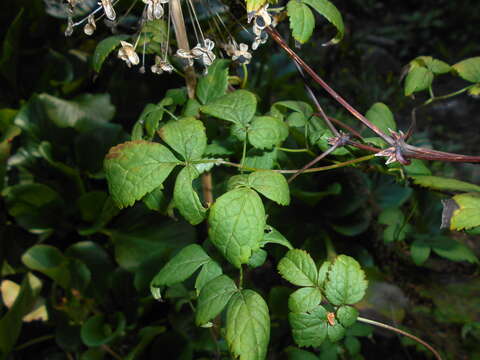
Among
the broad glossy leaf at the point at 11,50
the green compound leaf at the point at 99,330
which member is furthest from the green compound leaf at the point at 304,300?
the broad glossy leaf at the point at 11,50

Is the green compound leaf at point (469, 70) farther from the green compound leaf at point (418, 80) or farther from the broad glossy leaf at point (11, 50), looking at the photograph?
the broad glossy leaf at point (11, 50)

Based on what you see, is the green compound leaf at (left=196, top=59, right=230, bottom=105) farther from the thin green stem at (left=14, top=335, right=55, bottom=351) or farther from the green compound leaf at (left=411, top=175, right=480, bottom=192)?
the thin green stem at (left=14, top=335, right=55, bottom=351)

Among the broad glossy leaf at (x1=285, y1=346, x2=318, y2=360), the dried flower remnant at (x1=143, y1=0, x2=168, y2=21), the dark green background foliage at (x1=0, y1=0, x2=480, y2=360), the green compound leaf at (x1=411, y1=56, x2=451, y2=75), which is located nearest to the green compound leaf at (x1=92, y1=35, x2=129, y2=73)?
the dark green background foliage at (x1=0, y1=0, x2=480, y2=360)

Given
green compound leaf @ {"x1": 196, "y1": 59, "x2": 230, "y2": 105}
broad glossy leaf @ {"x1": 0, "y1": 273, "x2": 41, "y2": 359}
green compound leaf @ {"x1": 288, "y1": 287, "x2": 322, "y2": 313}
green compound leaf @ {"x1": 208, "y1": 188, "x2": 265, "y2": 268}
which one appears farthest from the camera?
broad glossy leaf @ {"x1": 0, "y1": 273, "x2": 41, "y2": 359}

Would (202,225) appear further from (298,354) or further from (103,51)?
(103,51)

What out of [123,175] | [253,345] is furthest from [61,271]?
[253,345]

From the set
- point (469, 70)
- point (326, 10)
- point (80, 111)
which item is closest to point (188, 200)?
point (326, 10)
